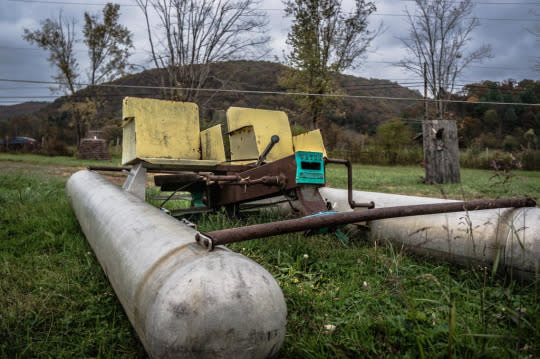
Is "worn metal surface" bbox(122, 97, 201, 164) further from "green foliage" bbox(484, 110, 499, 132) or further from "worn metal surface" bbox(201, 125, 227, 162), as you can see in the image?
"green foliage" bbox(484, 110, 499, 132)

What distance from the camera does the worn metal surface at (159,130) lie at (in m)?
4.22

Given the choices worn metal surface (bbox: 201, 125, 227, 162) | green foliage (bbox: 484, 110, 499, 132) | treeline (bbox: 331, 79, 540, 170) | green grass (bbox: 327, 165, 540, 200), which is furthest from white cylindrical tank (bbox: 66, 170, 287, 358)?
green foliage (bbox: 484, 110, 499, 132)

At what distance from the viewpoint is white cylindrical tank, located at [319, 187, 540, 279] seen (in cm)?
193

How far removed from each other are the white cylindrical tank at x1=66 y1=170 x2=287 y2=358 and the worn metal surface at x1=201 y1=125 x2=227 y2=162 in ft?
9.96

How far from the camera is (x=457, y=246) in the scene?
2.31m

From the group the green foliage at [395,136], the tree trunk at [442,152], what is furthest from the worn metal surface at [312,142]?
the green foliage at [395,136]

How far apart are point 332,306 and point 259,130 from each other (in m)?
2.47

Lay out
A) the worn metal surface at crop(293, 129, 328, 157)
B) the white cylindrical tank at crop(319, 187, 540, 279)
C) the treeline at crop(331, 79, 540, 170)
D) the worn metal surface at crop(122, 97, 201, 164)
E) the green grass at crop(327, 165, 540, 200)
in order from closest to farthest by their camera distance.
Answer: the white cylindrical tank at crop(319, 187, 540, 279), the worn metal surface at crop(293, 129, 328, 157), the worn metal surface at crop(122, 97, 201, 164), the green grass at crop(327, 165, 540, 200), the treeline at crop(331, 79, 540, 170)

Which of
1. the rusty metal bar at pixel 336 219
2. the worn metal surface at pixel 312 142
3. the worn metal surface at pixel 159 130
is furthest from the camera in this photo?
the worn metal surface at pixel 159 130

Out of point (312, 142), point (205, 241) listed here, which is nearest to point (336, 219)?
point (205, 241)

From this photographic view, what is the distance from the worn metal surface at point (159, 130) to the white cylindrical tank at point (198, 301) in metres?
2.88

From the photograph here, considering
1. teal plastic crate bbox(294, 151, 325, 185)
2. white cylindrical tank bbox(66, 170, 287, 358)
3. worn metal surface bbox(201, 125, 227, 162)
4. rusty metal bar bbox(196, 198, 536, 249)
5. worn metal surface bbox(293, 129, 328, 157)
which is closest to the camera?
white cylindrical tank bbox(66, 170, 287, 358)

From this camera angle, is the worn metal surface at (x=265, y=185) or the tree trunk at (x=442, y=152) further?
the tree trunk at (x=442, y=152)

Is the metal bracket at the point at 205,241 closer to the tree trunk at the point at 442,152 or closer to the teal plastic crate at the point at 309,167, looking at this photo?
the teal plastic crate at the point at 309,167
